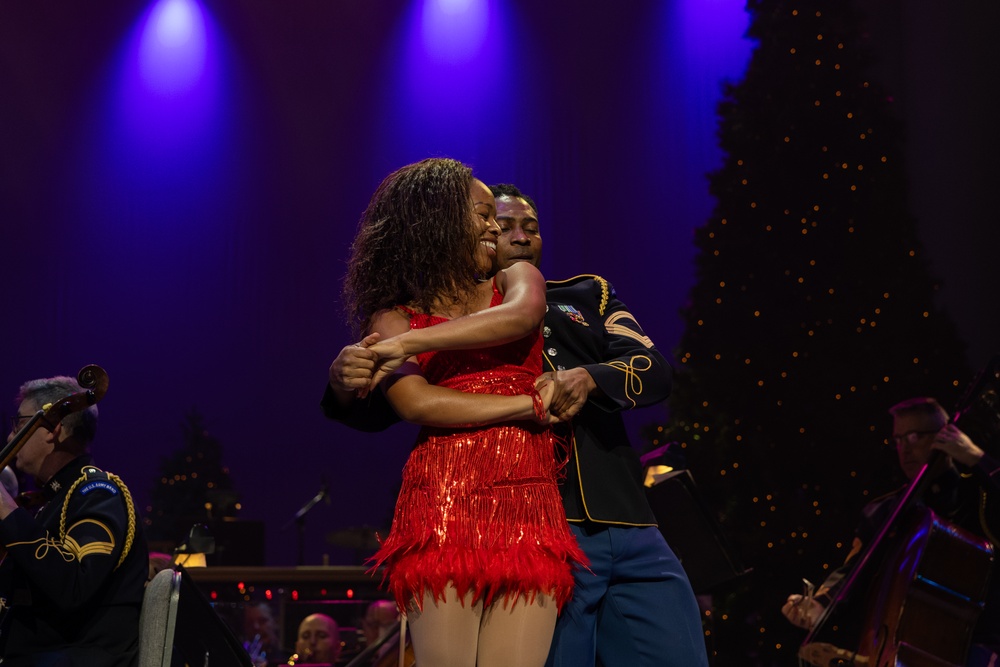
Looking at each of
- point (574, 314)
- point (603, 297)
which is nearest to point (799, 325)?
point (603, 297)

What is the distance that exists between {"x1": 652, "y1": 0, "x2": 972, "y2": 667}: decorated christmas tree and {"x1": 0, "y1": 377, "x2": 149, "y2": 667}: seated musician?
13.3ft

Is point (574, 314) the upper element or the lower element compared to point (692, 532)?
upper

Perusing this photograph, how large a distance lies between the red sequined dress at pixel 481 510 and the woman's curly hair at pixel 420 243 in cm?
8

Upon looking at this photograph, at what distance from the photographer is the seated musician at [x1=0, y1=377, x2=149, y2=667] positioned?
2.69 m

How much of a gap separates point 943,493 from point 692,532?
4.60ft

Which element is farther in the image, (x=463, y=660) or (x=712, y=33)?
(x=712, y=33)

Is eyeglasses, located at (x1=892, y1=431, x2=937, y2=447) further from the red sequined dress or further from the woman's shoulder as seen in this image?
the woman's shoulder

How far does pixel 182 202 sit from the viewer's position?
873cm

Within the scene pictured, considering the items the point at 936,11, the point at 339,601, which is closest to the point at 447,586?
the point at 339,601

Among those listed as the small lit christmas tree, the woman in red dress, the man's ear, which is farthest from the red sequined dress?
the small lit christmas tree

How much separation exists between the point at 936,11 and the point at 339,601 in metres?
6.14

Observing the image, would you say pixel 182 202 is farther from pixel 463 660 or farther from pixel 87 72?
pixel 463 660

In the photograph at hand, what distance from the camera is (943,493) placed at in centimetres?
402

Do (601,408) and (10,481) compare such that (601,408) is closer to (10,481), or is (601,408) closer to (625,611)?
(625,611)
